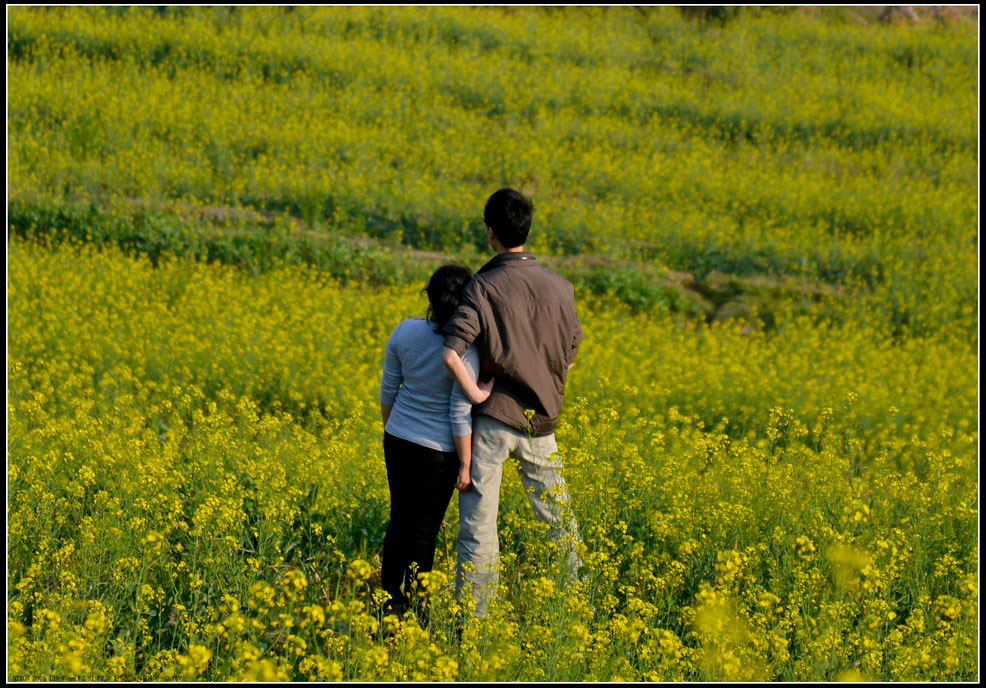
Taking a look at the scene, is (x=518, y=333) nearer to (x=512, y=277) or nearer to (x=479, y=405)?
(x=512, y=277)

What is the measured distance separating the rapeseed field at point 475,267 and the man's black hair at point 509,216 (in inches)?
49.1

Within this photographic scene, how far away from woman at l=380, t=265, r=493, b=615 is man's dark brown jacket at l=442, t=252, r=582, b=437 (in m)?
0.08

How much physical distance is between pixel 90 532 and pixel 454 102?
13857 mm

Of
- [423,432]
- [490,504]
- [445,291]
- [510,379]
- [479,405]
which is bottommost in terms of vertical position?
[490,504]

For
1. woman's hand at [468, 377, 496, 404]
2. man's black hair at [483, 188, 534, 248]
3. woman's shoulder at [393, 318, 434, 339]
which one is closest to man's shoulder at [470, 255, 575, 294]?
man's black hair at [483, 188, 534, 248]

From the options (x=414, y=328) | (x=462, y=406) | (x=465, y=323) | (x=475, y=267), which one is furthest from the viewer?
(x=475, y=267)

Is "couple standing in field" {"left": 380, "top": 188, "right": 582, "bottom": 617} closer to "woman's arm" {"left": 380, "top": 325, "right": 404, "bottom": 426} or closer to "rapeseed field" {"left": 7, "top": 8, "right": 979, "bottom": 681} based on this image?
"woman's arm" {"left": 380, "top": 325, "right": 404, "bottom": 426}

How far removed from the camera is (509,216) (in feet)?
11.3

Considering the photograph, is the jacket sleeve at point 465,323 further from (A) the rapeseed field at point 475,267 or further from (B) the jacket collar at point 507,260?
(A) the rapeseed field at point 475,267

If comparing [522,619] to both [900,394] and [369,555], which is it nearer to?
[369,555]

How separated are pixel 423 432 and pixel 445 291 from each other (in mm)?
568

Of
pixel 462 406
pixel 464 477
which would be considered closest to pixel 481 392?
pixel 462 406

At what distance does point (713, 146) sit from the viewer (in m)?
16.0

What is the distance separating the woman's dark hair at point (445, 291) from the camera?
11.4ft
